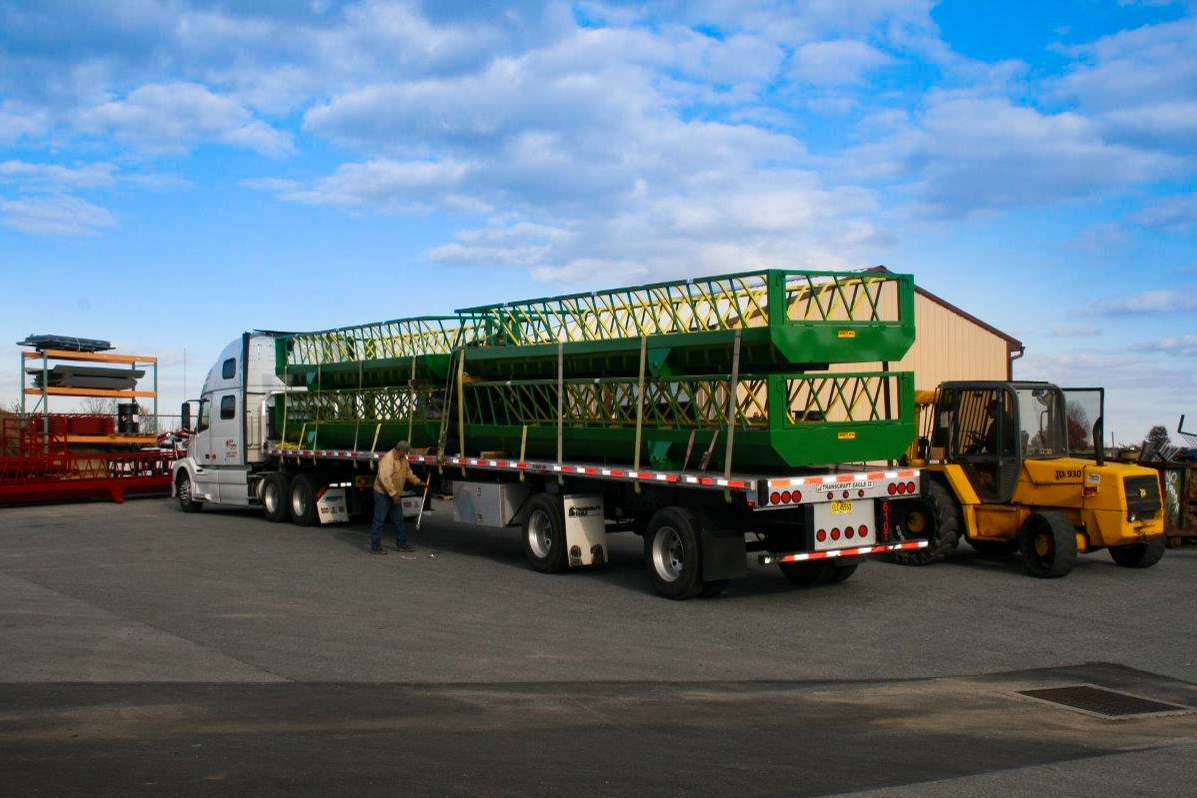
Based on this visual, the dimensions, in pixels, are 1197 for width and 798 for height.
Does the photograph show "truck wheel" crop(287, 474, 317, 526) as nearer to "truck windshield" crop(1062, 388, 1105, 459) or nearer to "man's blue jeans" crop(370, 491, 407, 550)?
"man's blue jeans" crop(370, 491, 407, 550)

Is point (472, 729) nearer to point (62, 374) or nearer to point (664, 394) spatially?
point (664, 394)

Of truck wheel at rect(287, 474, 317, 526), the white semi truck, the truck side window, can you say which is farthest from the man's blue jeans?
the truck side window

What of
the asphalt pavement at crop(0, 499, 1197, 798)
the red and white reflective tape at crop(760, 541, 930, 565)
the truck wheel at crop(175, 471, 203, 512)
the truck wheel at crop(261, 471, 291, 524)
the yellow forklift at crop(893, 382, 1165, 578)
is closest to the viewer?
the asphalt pavement at crop(0, 499, 1197, 798)

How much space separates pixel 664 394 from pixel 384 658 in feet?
16.7

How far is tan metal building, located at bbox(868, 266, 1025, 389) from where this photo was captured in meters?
31.4

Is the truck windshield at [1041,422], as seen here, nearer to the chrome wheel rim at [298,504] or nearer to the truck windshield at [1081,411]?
the truck windshield at [1081,411]

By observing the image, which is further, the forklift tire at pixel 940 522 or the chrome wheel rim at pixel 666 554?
the forklift tire at pixel 940 522

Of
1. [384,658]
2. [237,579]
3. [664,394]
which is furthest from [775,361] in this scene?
[237,579]

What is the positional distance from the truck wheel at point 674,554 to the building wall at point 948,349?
62.9 feet

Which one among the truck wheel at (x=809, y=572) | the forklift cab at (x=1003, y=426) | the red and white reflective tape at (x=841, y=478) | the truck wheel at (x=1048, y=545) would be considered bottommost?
the truck wheel at (x=809, y=572)

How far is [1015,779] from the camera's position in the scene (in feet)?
20.1

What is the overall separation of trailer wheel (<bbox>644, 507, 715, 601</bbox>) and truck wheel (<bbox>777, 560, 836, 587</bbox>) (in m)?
1.52

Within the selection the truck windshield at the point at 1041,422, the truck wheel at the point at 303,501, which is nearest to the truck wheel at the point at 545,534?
the truck windshield at the point at 1041,422

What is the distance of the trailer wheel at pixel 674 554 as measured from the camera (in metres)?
12.3
